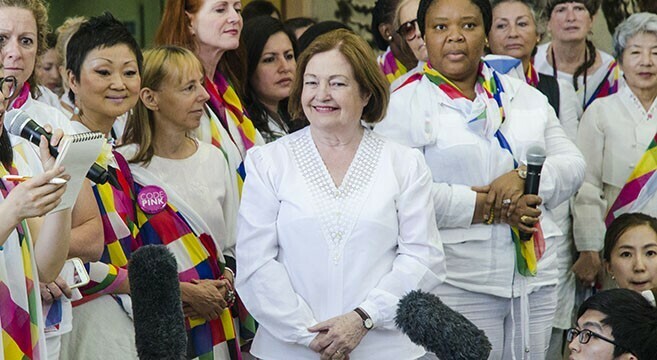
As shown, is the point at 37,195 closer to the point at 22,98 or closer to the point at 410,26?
the point at 22,98

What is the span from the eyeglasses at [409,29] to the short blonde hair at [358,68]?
4.78ft

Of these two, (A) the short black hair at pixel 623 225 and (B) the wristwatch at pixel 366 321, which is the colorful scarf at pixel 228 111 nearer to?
(B) the wristwatch at pixel 366 321

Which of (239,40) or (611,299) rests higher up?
(239,40)

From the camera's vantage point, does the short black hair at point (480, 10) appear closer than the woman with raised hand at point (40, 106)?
No

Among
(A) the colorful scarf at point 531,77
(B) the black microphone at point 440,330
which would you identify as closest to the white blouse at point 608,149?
(A) the colorful scarf at point 531,77

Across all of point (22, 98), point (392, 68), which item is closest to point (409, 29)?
point (392, 68)

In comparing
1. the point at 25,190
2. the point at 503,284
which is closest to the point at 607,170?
the point at 503,284

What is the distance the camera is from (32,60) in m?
3.87

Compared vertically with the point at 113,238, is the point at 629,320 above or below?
below

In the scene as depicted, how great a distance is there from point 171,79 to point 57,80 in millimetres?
1375

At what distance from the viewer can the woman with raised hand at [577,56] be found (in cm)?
606

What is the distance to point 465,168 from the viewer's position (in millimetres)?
4281

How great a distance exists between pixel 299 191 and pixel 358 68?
0.44 meters

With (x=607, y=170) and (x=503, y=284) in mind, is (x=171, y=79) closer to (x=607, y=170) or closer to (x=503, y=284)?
(x=503, y=284)
